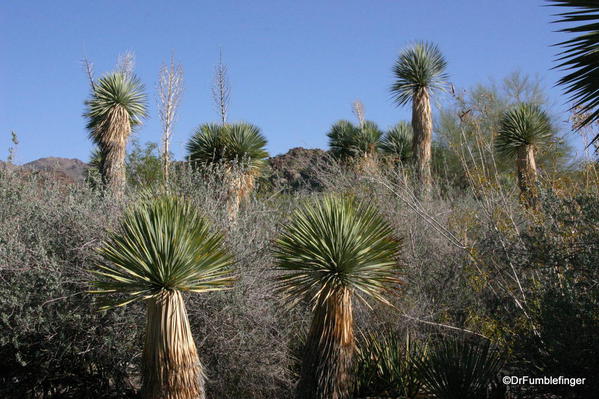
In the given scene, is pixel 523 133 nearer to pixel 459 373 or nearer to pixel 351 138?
pixel 351 138

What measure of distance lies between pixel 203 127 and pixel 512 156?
27.4ft

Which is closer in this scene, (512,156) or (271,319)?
(271,319)

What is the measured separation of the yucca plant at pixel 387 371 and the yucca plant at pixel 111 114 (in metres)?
10.9

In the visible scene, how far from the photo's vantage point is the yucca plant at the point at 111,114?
17.6 m

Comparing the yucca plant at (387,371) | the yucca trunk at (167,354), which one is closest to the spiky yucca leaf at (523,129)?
the yucca plant at (387,371)

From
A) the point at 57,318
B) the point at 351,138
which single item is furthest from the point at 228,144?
the point at 57,318

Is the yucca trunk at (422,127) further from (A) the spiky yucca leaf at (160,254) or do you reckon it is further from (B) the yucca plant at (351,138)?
(A) the spiky yucca leaf at (160,254)

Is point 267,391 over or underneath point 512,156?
underneath

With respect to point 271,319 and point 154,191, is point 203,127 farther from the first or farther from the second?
point 271,319

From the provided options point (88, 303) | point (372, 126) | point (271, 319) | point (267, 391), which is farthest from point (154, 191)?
point (372, 126)

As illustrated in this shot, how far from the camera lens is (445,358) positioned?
24.7 ft

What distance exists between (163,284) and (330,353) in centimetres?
216

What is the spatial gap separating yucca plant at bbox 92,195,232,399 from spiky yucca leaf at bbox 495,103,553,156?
11.2 metres

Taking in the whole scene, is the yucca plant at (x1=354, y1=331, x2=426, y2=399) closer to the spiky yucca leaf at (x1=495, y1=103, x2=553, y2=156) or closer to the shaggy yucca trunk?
the spiky yucca leaf at (x1=495, y1=103, x2=553, y2=156)
